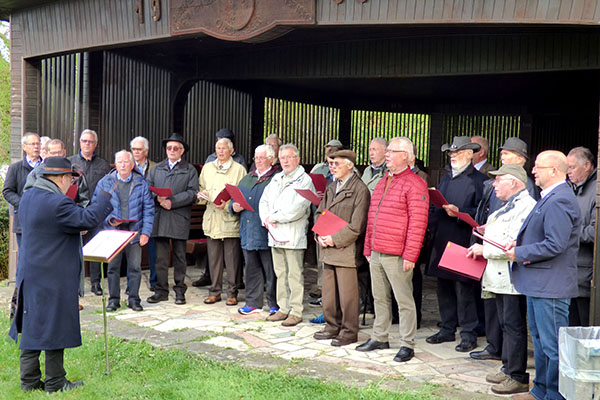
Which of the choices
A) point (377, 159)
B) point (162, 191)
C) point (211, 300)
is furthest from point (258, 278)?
point (377, 159)

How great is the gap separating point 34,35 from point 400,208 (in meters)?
5.84

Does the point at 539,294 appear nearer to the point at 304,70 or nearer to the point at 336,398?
the point at 336,398

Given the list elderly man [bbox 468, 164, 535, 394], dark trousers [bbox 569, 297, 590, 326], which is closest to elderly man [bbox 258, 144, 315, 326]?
elderly man [bbox 468, 164, 535, 394]

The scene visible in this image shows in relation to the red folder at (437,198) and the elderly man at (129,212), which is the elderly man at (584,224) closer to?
the red folder at (437,198)

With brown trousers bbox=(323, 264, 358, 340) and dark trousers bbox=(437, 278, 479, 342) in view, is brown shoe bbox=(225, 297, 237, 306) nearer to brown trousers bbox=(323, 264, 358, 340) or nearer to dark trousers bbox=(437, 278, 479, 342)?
brown trousers bbox=(323, 264, 358, 340)

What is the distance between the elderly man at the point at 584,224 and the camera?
5109mm

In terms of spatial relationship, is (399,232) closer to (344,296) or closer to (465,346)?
(344,296)

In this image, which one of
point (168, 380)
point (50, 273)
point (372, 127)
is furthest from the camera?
point (372, 127)

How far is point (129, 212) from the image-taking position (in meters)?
7.33

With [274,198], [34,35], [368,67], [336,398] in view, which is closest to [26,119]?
[34,35]

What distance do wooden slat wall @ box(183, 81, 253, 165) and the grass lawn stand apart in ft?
24.8

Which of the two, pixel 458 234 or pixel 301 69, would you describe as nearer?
pixel 458 234

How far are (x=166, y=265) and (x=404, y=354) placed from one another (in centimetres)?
341

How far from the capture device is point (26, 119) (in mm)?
8906
